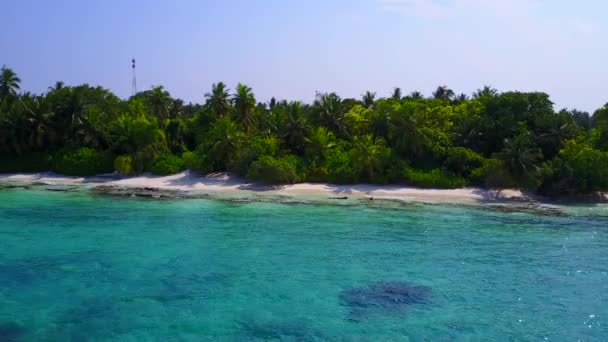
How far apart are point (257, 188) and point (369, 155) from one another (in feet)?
34.4

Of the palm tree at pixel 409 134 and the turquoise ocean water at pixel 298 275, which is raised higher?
the palm tree at pixel 409 134

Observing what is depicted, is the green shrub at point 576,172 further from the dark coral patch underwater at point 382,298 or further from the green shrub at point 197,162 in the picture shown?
the green shrub at point 197,162

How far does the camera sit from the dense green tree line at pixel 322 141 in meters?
47.4

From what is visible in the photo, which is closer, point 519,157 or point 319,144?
point 519,157

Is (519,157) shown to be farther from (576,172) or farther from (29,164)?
(29,164)

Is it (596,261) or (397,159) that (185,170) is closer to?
(397,159)

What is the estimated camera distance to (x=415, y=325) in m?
18.4

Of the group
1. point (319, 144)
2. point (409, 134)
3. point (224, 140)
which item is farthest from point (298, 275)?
point (409, 134)

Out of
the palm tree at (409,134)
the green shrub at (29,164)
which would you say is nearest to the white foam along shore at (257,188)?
the green shrub at (29,164)

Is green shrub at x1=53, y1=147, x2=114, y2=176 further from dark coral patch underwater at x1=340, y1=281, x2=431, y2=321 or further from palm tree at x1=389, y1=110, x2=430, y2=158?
dark coral patch underwater at x1=340, y1=281, x2=431, y2=321

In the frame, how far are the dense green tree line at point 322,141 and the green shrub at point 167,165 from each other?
0.10 metres

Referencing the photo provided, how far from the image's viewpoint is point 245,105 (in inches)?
2324

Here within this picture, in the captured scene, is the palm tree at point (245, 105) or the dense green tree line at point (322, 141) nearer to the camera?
the dense green tree line at point (322, 141)

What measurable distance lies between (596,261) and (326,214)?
58.1 ft
